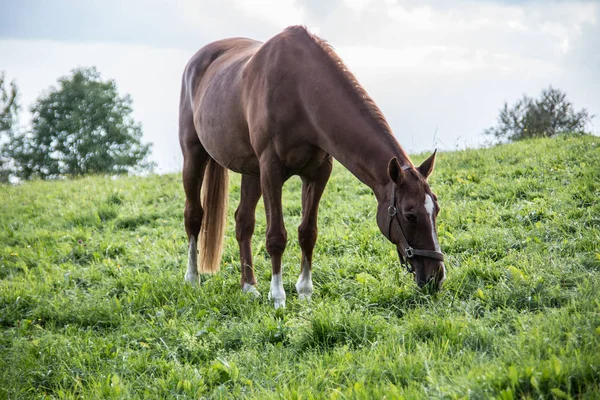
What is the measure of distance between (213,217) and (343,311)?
245 cm

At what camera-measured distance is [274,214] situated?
4.48m

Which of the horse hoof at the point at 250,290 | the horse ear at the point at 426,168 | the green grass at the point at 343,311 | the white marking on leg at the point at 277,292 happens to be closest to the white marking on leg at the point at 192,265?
the green grass at the point at 343,311

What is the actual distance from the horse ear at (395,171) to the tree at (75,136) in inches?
1134

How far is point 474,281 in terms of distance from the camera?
4.04 meters

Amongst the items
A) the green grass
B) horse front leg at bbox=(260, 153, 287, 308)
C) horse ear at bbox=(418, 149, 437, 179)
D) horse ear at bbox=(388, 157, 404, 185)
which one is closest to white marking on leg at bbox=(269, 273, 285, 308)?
horse front leg at bbox=(260, 153, 287, 308)

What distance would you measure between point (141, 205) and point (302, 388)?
662cm

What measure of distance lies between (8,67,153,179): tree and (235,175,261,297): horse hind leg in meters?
26.9

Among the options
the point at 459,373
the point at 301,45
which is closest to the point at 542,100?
the point at 301,45

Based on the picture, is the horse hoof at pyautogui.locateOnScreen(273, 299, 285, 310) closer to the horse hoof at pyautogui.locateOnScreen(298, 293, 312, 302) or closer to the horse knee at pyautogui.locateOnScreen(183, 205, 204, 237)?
the horse hoof at pyautogui.locateOnScreen(298, 293, 312, 302)

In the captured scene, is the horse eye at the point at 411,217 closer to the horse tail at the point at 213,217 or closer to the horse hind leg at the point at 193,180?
the horse tail at the point at 213,217

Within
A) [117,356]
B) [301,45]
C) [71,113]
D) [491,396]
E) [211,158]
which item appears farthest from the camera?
[71,113]

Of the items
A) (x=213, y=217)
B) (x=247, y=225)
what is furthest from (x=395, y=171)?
(x=213, y=217)

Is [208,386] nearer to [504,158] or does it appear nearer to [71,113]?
[504,158]

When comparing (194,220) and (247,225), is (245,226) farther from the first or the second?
(194,220)
